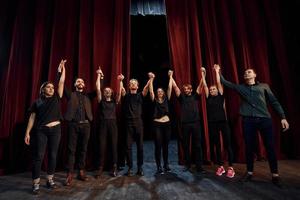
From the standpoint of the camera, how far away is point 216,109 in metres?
3.66

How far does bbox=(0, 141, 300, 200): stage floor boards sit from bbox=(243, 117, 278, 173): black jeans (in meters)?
0.26

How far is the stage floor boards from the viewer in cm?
241

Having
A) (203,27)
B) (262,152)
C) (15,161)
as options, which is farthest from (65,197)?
(203,27)

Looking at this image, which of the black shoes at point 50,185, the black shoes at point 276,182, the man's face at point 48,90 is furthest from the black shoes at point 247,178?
the man's face at point 48,90

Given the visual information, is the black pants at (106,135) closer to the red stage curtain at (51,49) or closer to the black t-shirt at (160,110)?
the black t-shirt at (160,110)

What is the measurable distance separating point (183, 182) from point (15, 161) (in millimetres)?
2911

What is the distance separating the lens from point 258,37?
459 centimetres

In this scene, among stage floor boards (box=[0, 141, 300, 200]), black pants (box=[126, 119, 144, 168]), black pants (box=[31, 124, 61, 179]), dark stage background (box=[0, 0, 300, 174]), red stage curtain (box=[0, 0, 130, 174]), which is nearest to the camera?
stage floor boards (box=[0, 141, 300, 200])

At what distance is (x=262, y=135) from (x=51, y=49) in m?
3.77

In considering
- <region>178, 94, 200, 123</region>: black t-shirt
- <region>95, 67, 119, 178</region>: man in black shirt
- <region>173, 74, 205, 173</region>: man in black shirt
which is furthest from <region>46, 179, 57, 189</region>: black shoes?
<region>178, 94, 200, 123</region>: black t-shirt

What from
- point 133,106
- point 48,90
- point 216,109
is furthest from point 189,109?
point 48,90

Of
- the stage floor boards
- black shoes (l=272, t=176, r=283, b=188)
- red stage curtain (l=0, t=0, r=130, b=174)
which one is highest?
red stage curtain (l=0, t=0, r=130, b=174)

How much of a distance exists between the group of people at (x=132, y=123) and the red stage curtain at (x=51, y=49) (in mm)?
835

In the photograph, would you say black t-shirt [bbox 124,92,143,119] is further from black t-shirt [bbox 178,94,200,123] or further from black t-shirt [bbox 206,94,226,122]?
black t-shirt [bbox 206,94,226,122]
